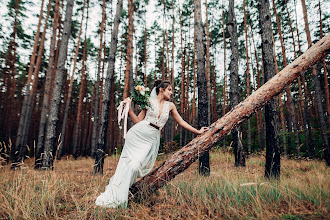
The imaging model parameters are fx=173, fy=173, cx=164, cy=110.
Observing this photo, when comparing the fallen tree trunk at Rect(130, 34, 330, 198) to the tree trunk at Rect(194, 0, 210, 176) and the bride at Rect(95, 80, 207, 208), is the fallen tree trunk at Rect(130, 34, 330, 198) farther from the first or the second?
the tree trunk at Rect(194, 0, 210, 176)

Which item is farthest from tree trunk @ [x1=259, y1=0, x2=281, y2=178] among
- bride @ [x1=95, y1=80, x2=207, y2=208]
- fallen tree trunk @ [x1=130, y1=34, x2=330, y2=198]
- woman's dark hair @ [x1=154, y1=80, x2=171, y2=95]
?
woman's dark hair @ [x1=154, y1=80, x2=171, y2=95]

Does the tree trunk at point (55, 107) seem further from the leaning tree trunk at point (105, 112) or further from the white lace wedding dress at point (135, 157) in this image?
the white lace wedding dress at point (135, 157)

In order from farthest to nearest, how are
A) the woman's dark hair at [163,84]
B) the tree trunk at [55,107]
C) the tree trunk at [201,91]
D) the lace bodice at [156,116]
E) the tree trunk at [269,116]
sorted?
the tree trunk at [55,107] < the tree trunk at [201,91] < the tree trunk at [269,116] < the woman's dark hair at [163,84] < the lace bodice at [156,116]

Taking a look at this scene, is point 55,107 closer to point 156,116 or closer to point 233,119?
point 156,116

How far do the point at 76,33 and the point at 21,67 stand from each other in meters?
7.13

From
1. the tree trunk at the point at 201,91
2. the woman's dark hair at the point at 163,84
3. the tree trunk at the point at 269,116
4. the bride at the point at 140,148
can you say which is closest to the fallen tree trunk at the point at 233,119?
the bride at the point at 140,148

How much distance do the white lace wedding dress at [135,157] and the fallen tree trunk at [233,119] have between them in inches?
10.3

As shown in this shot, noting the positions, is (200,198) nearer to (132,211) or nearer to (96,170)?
(132,211)

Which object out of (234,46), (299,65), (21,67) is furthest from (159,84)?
(21,67)

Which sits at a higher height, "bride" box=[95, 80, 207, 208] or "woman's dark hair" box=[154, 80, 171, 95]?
"woman's dark hair" box=[154, 80, 171, 95]

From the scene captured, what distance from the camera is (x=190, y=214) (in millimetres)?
2164

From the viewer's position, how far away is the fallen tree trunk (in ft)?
8.61

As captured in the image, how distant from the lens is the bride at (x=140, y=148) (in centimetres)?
258

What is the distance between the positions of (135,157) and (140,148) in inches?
7.3
